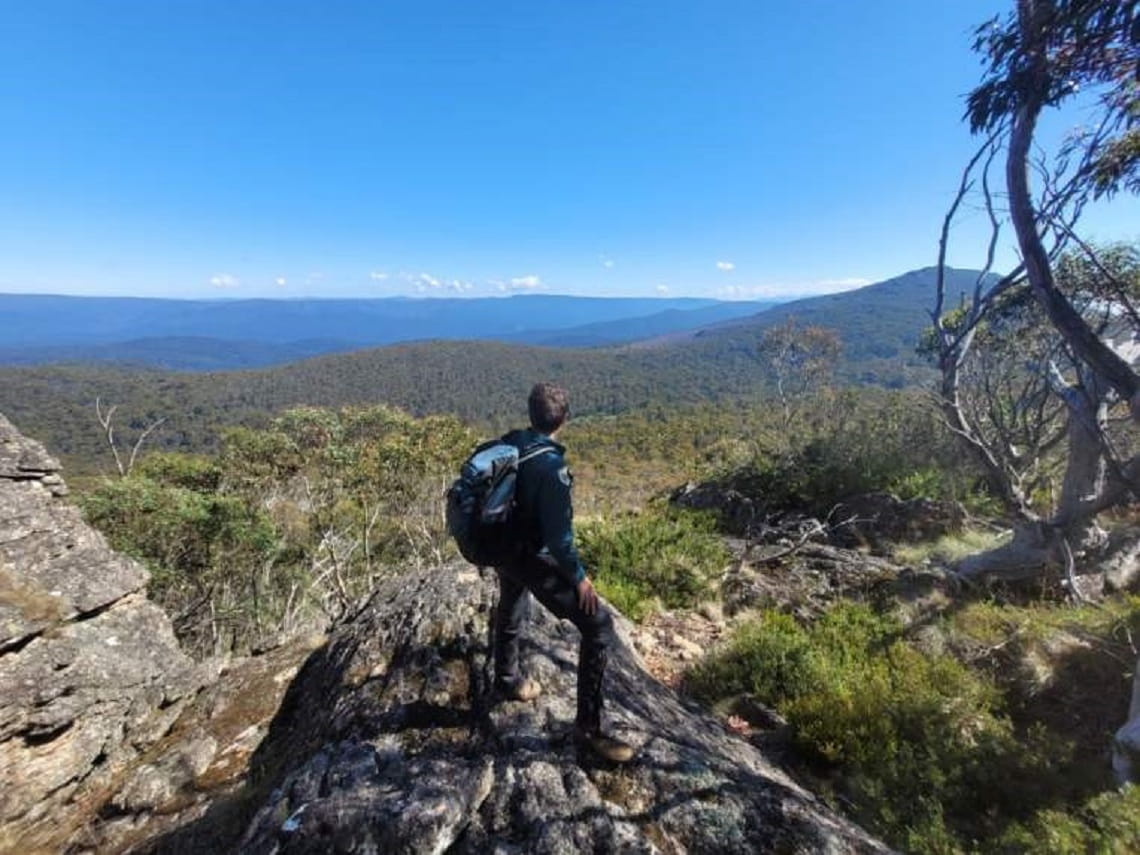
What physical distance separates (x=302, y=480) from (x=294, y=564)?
117 inches

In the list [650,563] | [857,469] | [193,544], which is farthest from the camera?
[193,544]

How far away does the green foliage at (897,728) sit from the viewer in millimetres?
Result: 3266

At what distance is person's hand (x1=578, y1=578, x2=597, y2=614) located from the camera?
2660mm

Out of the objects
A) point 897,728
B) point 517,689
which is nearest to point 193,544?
point 517,689

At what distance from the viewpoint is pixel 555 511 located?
8.41 feet

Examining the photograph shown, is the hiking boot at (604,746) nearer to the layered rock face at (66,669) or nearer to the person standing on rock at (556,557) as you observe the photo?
the person standing on rock at (556,557)

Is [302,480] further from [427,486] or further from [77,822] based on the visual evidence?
[77,822]

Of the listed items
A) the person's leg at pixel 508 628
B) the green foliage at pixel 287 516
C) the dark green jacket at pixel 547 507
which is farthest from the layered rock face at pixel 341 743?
the green foliage at pixel 287 516

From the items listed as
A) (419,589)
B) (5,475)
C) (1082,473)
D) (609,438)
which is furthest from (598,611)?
(609,438)

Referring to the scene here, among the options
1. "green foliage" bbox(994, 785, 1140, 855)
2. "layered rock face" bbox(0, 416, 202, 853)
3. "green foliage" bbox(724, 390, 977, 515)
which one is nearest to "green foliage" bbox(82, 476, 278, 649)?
"layered rock face" bbox(0, 416, 202, 853)

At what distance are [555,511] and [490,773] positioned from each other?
4.03 ft

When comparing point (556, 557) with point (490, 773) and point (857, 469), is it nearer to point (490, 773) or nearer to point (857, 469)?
point (490, 773)

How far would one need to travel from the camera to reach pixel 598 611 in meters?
2.79

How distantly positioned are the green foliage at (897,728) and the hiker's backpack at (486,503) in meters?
2.65
